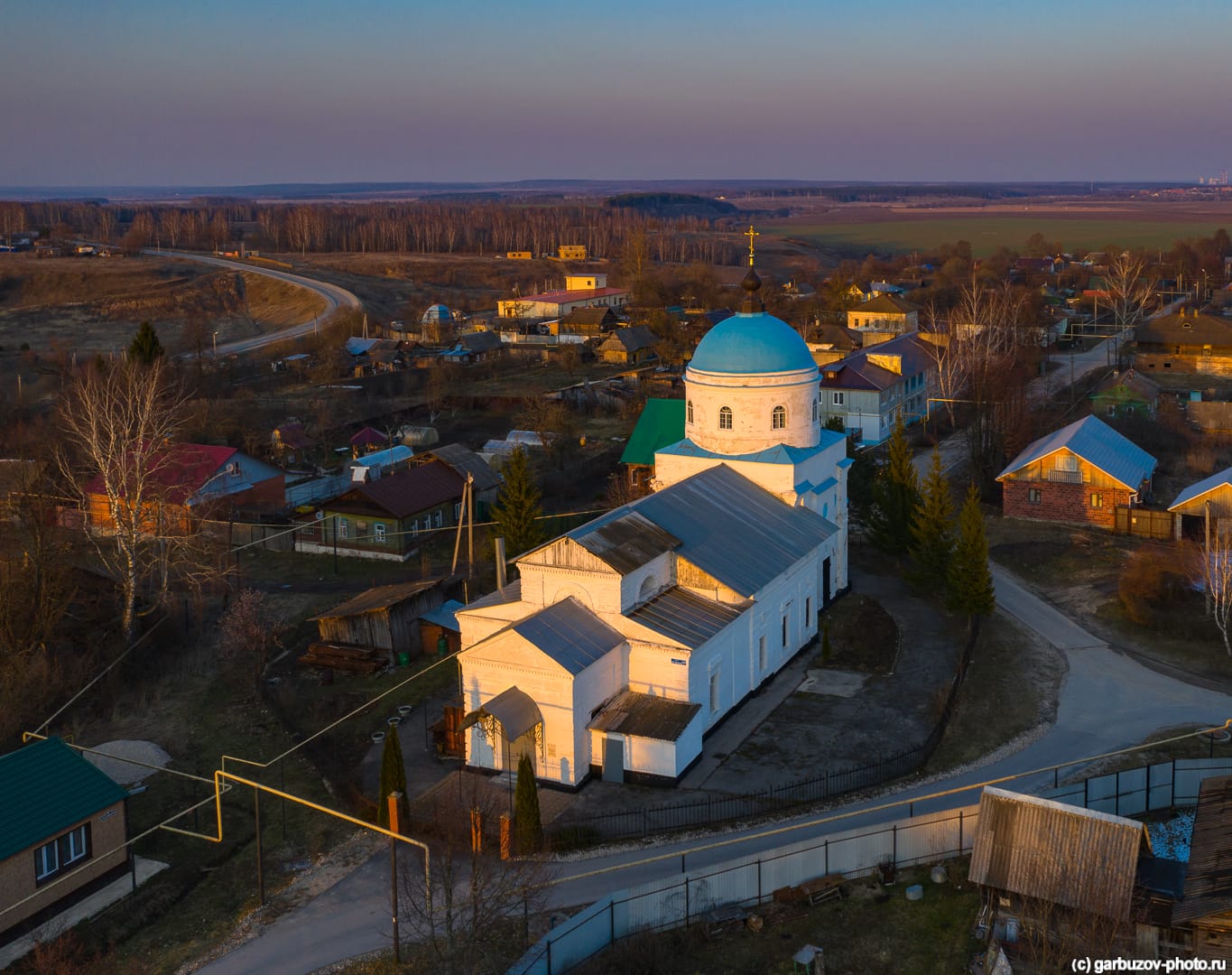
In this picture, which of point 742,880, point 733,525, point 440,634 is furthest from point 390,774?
point 733,525

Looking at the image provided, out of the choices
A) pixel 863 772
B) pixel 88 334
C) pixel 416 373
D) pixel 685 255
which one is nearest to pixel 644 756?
pixel 863 772

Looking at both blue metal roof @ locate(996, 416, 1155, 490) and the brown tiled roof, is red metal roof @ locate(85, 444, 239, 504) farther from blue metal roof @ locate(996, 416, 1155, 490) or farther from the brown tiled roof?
blue metal roof @ locate(996, 416, 1155, 490)

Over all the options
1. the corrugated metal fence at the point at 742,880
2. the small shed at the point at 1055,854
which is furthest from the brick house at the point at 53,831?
the small shed at the point at 1055,854

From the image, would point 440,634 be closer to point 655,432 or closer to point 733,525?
point 733,525

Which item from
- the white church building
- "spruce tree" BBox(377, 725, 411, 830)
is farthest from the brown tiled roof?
"spruce tree" BBox(377, 725, 411, 830)

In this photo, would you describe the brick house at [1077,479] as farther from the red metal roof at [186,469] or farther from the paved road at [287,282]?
the paved road at [287,282]

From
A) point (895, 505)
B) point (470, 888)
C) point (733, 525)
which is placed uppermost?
point (733, 525)
